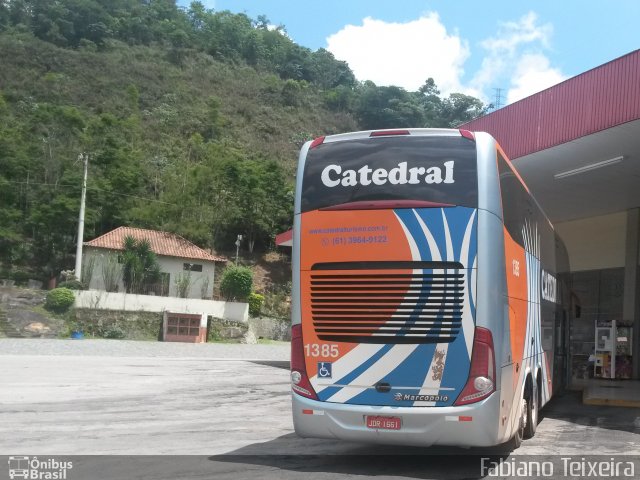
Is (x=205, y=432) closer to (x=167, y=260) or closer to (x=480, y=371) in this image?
(x=480, y=371)

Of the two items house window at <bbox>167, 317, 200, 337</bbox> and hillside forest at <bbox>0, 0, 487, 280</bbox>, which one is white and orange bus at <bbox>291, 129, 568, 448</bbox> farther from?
hillside forest at <bbox>0, 0, 487, 280</bbox>

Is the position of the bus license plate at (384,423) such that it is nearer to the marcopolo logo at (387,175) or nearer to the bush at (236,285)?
the marcopolo logo at (387,175)

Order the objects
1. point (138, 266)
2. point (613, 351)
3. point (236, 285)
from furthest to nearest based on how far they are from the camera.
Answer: point (236, 285) → point (138, 266) → point (613, 351)

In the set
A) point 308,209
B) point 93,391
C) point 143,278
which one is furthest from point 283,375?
point 143,278

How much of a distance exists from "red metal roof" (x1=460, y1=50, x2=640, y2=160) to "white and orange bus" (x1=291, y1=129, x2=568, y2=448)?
6854mm

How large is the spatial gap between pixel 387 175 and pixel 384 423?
2630mm

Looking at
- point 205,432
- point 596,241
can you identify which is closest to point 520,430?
point 205,432

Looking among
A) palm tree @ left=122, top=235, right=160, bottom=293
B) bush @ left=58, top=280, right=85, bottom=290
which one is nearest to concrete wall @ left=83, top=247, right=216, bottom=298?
palm tree @ left=122, top=235, right=160, bottom=293

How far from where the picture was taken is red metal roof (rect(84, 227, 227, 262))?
47622 mm

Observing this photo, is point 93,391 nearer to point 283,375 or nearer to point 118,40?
point 283,375

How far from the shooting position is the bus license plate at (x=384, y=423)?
23.8 ft

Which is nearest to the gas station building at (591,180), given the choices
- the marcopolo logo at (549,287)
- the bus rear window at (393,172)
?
the marcopolo logo at (549,287)

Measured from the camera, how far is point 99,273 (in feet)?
147

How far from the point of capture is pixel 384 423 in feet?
→ 23.9
